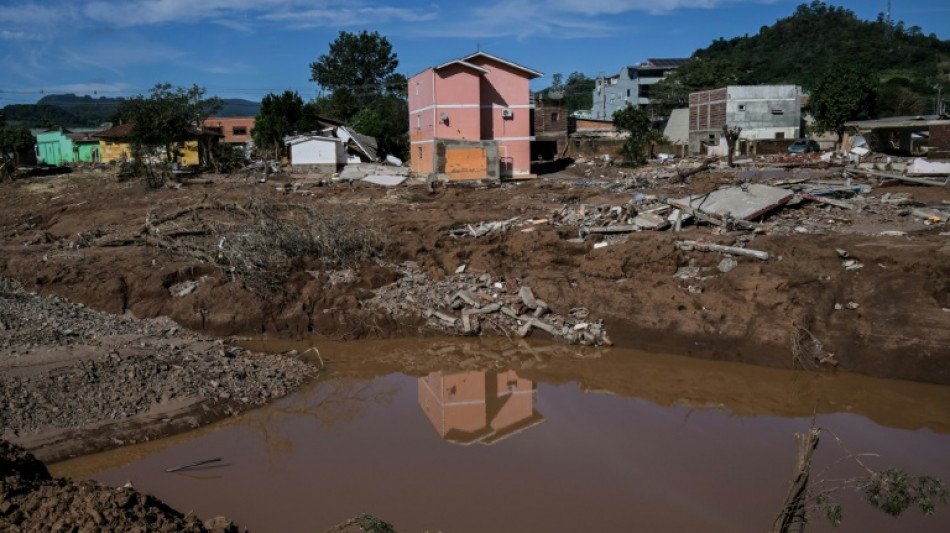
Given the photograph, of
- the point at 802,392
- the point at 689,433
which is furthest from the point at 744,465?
the point at 802,392

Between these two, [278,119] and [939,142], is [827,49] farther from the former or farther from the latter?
[278,119]

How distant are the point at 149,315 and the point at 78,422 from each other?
14.5 ft

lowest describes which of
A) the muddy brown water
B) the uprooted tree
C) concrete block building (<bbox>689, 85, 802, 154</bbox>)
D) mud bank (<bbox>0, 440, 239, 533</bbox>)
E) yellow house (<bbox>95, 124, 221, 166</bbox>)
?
the muddy brown water

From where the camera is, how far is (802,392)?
1014 cm

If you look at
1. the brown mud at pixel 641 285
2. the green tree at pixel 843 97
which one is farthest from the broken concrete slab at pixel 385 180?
the green tree at pixel 843 97

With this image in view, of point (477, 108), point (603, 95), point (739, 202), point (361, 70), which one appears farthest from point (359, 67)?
point (739, 202)

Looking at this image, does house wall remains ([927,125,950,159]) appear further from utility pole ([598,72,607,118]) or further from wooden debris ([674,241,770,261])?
utility pole ([598,72,607,118])

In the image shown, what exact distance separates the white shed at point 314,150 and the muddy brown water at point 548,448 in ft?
83.4

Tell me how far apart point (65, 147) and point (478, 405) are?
178 ft

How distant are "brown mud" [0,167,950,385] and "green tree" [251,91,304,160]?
2484 cm

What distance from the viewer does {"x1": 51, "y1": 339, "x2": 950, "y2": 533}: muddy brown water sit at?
6.96m

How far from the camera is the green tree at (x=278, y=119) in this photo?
41938mm

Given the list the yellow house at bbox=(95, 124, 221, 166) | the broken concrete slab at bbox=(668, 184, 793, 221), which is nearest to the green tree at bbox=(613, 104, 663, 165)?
the broken concrete slab at bbox=(668, 184, 793, 221)

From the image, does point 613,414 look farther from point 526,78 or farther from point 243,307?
point 526,78
